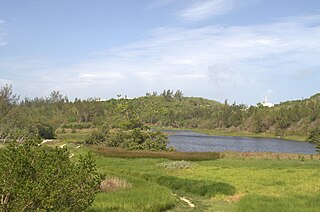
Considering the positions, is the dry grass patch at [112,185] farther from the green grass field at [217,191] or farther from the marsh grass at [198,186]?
the marsh grass at [198,186]

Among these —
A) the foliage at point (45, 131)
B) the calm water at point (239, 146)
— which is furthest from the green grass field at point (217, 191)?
the foliage at point (45, 131)

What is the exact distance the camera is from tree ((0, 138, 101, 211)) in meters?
13.0

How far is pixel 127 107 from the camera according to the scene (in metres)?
111

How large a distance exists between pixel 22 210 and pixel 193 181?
20087mm

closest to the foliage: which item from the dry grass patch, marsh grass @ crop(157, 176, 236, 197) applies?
marsh grass @ crop(157, 176, 236, 197)

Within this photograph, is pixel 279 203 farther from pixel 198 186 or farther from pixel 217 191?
pixel 198 186

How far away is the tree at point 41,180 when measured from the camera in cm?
1298

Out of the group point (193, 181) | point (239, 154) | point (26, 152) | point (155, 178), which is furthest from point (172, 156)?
point (26, 152)

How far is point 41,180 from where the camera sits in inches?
538

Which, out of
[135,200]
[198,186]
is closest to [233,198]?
[198,186]

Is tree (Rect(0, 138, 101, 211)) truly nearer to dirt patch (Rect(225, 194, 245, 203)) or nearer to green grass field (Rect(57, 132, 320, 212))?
green grass field (Rect(57, 132, 320, 212))

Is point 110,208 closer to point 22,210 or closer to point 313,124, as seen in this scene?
point 22,210

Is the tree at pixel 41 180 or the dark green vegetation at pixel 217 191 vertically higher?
the tree at pixel 41 180

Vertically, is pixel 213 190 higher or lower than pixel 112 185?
lower
